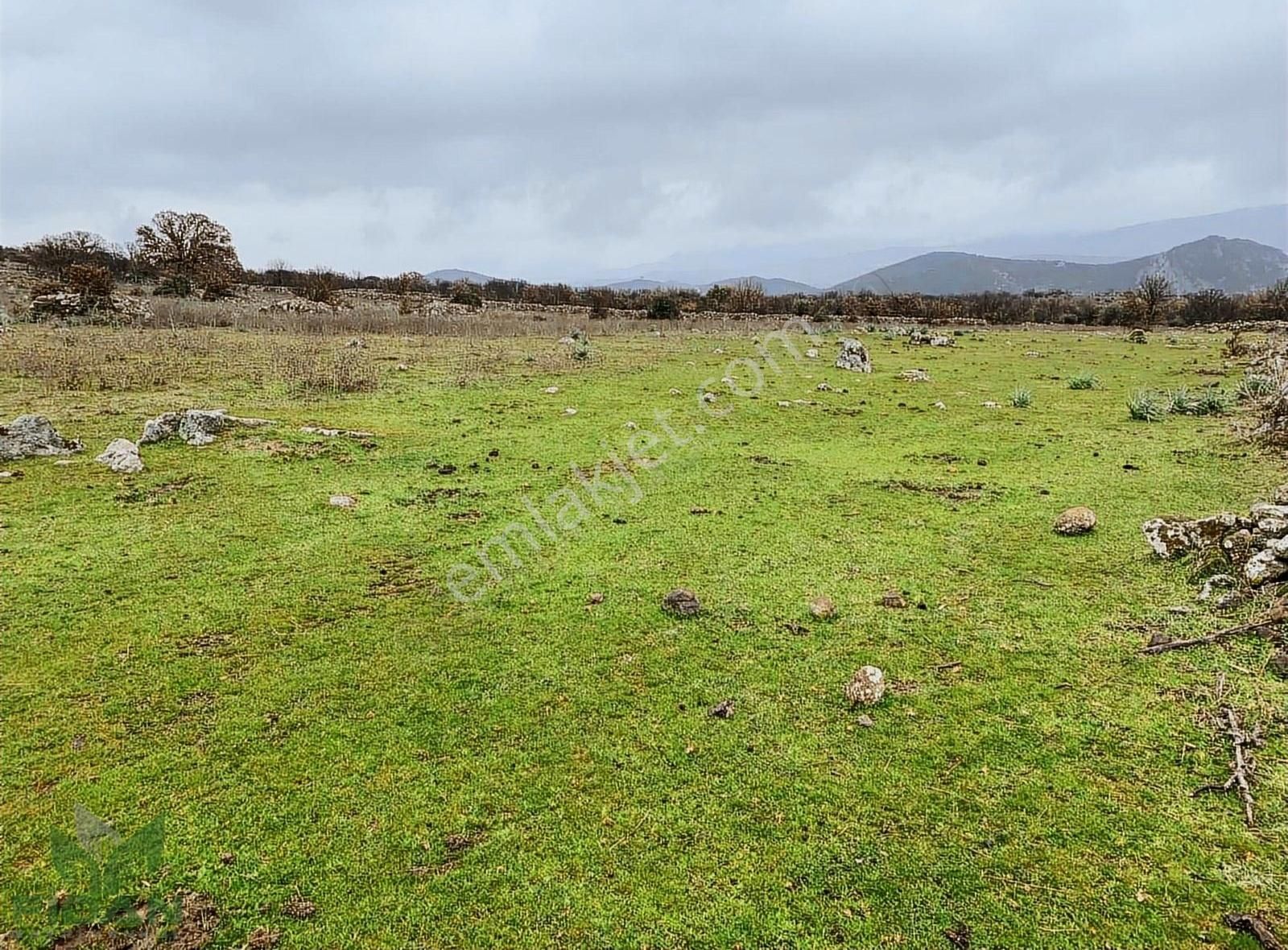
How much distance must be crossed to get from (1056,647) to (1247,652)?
827 millimetres

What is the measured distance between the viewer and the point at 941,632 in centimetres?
382

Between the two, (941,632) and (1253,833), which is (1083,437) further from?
(1253,833)

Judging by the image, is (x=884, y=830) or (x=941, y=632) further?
(x=941, y=632)

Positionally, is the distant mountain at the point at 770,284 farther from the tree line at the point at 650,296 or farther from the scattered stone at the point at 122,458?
the scattered stone at the point at 122,458

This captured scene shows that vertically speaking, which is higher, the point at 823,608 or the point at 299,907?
the point at 823,608

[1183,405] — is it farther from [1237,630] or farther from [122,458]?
[122,458]

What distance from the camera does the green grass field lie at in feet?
7.24

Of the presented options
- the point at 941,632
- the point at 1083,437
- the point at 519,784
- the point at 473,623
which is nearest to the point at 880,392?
the point at 1083,437

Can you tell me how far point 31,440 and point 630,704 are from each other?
708 centimetres

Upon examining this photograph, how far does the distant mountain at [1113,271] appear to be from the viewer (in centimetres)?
13200

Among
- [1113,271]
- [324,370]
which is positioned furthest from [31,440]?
[1113,271]

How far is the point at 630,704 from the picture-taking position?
10.7 feet

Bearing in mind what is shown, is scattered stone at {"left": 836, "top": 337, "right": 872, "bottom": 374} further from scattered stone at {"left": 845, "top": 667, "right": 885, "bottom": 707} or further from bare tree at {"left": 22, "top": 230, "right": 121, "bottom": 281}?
bare tree at {"left": 22, "top": 230, "right": 121, "bottom": 281}

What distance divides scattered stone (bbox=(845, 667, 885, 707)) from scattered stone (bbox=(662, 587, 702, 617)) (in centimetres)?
112
